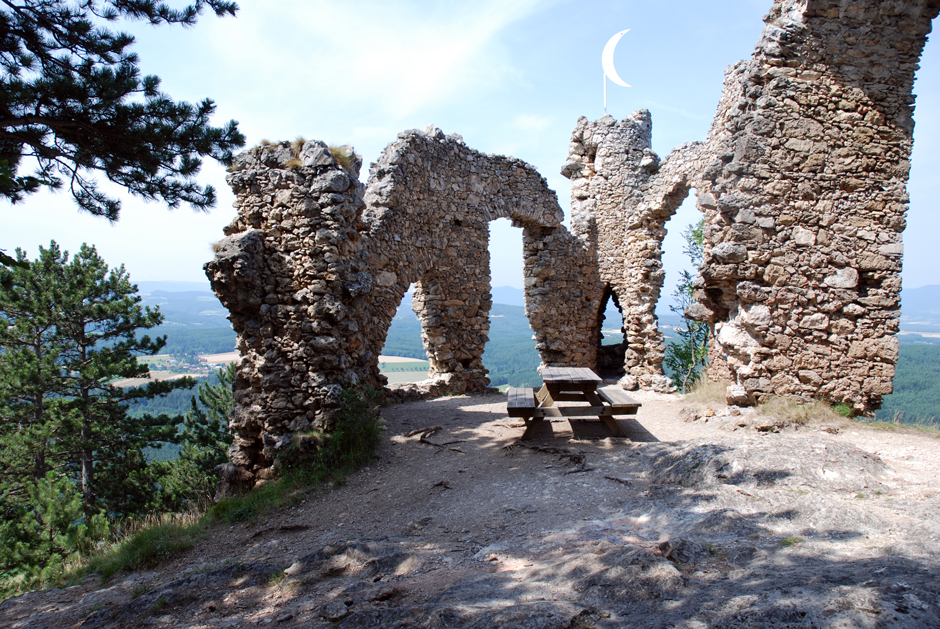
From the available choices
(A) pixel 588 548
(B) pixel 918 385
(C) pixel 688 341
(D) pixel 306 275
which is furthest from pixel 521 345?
(A) pixel 588 548

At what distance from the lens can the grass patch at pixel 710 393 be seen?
23.9 feet

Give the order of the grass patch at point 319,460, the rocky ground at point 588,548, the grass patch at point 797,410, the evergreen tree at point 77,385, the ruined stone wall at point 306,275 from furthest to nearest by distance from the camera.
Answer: the evergreen tree at point 77,385, the ruined stone wall at point 306,275, the grass patch at point 797,410, the grass patch at point 319,460, the rocky ground at point 588,548

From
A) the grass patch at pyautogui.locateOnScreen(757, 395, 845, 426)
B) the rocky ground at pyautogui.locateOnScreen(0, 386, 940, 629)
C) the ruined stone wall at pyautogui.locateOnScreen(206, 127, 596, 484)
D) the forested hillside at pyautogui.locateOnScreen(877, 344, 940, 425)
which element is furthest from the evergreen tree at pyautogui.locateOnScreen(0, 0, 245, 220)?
the forested hillside at pyautogui.locateOnScreen(877, 344, 940, 425)

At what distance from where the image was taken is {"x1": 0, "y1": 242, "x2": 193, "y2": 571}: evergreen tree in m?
11.1

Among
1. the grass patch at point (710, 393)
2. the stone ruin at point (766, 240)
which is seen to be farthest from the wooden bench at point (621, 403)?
the grass patch at point (710, 393)

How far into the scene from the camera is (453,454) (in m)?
6.02

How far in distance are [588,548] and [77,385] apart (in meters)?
13.4

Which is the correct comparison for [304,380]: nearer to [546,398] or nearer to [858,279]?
[546,398]

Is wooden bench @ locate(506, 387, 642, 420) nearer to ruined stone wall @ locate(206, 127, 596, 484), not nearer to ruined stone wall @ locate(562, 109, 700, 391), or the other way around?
ruined stone wall @ locate(206, 127, 596, 484)

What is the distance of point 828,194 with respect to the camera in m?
5.91

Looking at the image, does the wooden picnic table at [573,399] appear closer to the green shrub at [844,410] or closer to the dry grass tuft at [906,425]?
the green shrub at [844,410]

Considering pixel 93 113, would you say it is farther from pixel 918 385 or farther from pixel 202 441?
pixel 918 385

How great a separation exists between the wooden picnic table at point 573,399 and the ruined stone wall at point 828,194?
171 cm

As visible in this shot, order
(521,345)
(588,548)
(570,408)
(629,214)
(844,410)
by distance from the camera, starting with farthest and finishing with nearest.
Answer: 1. (521,345)
2. (629,214)
3. (570,408)
4. (844,410)
5. (588,548)
